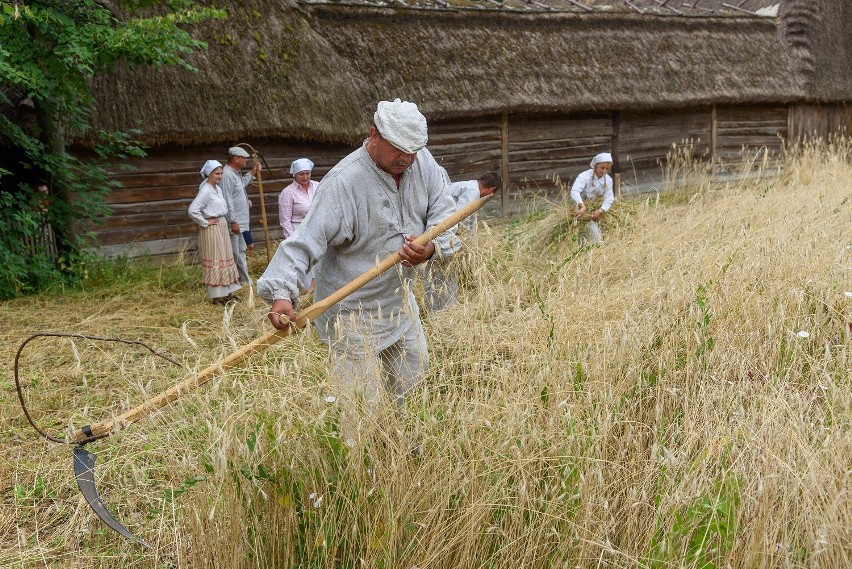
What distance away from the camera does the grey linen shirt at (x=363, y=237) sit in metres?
2.94

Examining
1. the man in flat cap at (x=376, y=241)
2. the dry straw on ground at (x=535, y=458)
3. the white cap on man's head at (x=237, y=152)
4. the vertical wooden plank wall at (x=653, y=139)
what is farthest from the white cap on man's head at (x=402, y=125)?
the vertical wooden plank wall at (x=653, y=139)

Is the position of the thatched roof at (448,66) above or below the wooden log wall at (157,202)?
above

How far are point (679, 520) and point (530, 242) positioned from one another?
4887 millimetres

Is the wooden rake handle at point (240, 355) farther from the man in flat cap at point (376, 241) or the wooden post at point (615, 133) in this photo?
the wooden post at point (615, 133)

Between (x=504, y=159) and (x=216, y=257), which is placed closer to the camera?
(x=216, y=257)

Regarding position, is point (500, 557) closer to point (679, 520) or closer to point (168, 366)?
point (679, 520)

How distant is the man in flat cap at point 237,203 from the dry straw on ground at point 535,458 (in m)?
3.58

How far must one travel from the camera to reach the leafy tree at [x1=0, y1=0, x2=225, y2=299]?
5992 mm

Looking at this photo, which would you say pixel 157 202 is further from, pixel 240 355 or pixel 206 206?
pixel 240 355

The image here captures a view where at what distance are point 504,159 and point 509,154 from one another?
0.15 meters

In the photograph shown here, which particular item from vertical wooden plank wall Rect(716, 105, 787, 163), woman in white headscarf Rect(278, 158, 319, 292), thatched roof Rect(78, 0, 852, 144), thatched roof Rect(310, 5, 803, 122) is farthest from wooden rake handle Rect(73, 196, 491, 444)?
vertical wooden plank wall Rect(716, 105, 787, 163)

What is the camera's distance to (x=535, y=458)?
2297mm

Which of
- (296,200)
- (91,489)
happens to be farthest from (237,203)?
(91,489)

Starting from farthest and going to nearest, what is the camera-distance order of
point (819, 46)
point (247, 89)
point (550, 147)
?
point (819, 46)
point (550, 147)
point (247, 89)
